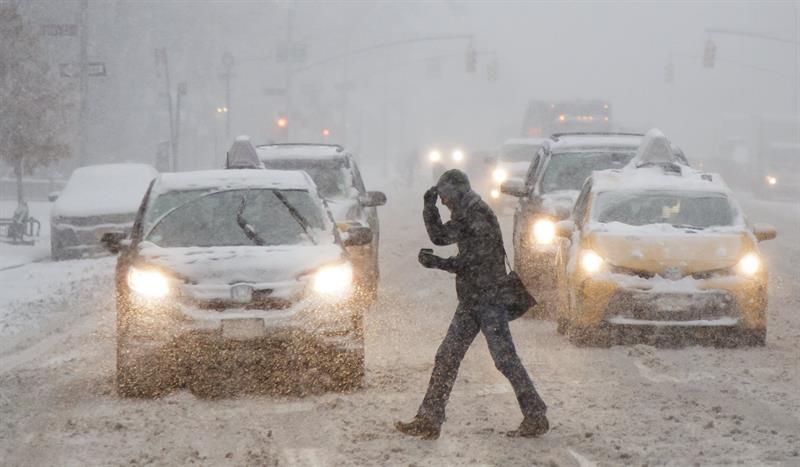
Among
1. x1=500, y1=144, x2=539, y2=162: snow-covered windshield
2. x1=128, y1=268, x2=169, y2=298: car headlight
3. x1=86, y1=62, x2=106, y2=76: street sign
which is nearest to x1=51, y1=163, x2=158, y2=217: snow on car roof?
x1=86, y1=62, x2=106, y2=76: street sign

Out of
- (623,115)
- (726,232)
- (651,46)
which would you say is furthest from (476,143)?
(726,232)

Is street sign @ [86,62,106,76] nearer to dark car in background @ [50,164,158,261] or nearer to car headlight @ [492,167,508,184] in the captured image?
dark car in background @ [50,164,158,261]

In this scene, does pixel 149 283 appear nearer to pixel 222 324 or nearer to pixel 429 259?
pixel 222 324

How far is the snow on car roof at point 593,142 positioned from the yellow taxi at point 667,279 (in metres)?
3.78

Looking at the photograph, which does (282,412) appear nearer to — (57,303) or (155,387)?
(155,387)

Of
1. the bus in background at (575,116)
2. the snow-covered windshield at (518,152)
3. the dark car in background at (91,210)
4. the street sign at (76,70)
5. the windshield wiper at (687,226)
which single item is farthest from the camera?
the bus in background at (575,116)

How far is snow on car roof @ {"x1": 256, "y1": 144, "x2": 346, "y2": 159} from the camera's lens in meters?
17.0

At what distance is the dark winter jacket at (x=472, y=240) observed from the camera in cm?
810

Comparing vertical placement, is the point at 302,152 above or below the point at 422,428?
above

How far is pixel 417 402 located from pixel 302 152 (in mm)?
8240

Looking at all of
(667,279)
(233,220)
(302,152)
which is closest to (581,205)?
(667,279)

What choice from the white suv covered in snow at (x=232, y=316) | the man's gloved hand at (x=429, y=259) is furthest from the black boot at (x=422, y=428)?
the white suv covered in snow at (x=232, y=316)

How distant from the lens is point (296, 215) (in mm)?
10672

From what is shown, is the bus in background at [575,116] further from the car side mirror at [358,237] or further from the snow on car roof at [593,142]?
the car side mirror at [358,237]
